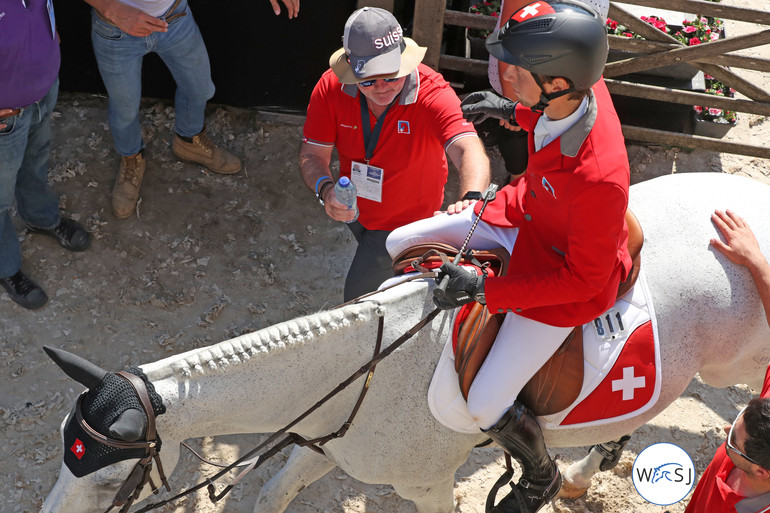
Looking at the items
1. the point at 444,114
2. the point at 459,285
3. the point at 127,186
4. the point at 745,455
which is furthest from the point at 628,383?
the point at 127,186

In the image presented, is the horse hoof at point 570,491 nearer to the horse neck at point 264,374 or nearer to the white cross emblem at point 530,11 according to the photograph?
the horse neck at point 264,374

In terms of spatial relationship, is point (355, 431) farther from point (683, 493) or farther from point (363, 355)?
point (683, 493)

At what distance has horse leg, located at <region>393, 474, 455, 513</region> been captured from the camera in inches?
135

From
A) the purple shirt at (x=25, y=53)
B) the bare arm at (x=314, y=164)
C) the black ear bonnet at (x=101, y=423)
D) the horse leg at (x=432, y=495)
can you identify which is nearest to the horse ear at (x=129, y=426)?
the black ear bonnet at (x=101, y=423)

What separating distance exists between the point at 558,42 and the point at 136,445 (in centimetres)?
201

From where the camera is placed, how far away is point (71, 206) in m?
5.46

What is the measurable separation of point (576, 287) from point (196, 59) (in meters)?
3.63

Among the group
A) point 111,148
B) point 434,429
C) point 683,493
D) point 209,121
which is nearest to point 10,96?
point 111,148

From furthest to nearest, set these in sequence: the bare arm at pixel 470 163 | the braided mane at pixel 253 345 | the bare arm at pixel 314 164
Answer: the bare arm at pixel 314 164 → the bare arm at pixel 470 163 → the braided mane at pixel 253 345

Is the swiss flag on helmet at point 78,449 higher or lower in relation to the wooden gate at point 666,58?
lower

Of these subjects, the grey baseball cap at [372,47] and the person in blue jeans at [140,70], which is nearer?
the grey baseball cap at [372,47]

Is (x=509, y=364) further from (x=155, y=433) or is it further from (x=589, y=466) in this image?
(x=589, y=466)

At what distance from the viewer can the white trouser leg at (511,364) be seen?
2908 mm

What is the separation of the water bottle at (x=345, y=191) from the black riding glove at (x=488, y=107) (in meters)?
0.77
